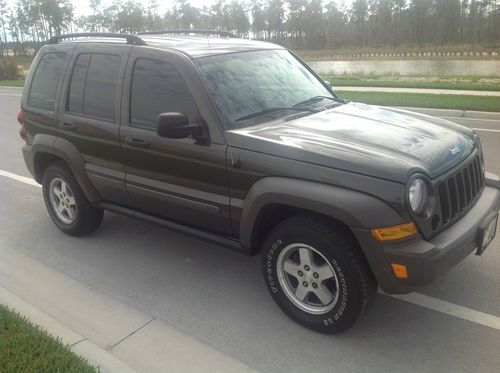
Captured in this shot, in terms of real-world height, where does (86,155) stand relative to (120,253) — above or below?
above

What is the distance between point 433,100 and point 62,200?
9488 mm

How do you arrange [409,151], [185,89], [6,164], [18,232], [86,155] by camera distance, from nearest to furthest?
1. [409,151]
2. [185,89]
3. [86,155]
4. [18,232]
5. [6,164]

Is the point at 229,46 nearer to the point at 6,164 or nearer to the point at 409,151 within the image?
the point at 409,151

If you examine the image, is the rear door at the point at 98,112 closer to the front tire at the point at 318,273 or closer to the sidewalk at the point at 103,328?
the sidewalk at the point at 103,328

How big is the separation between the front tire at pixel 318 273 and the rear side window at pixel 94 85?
1.92 metres

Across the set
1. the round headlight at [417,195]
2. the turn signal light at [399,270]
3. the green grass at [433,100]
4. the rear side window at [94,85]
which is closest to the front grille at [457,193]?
the round headlight at [417,195]

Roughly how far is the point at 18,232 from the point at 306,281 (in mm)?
3434

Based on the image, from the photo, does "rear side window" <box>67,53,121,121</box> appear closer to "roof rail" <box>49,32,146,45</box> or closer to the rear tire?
"roof rail" <box>49,32,146,45</box>

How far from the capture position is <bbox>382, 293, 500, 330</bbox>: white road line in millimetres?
3252

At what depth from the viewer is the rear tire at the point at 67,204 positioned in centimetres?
475

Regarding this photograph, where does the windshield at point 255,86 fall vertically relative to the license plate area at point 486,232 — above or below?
above

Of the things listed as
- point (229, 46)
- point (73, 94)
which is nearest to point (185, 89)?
→ point (229, 46)

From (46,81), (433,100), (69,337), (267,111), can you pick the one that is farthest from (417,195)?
(433,100)

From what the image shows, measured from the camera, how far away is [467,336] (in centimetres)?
312
